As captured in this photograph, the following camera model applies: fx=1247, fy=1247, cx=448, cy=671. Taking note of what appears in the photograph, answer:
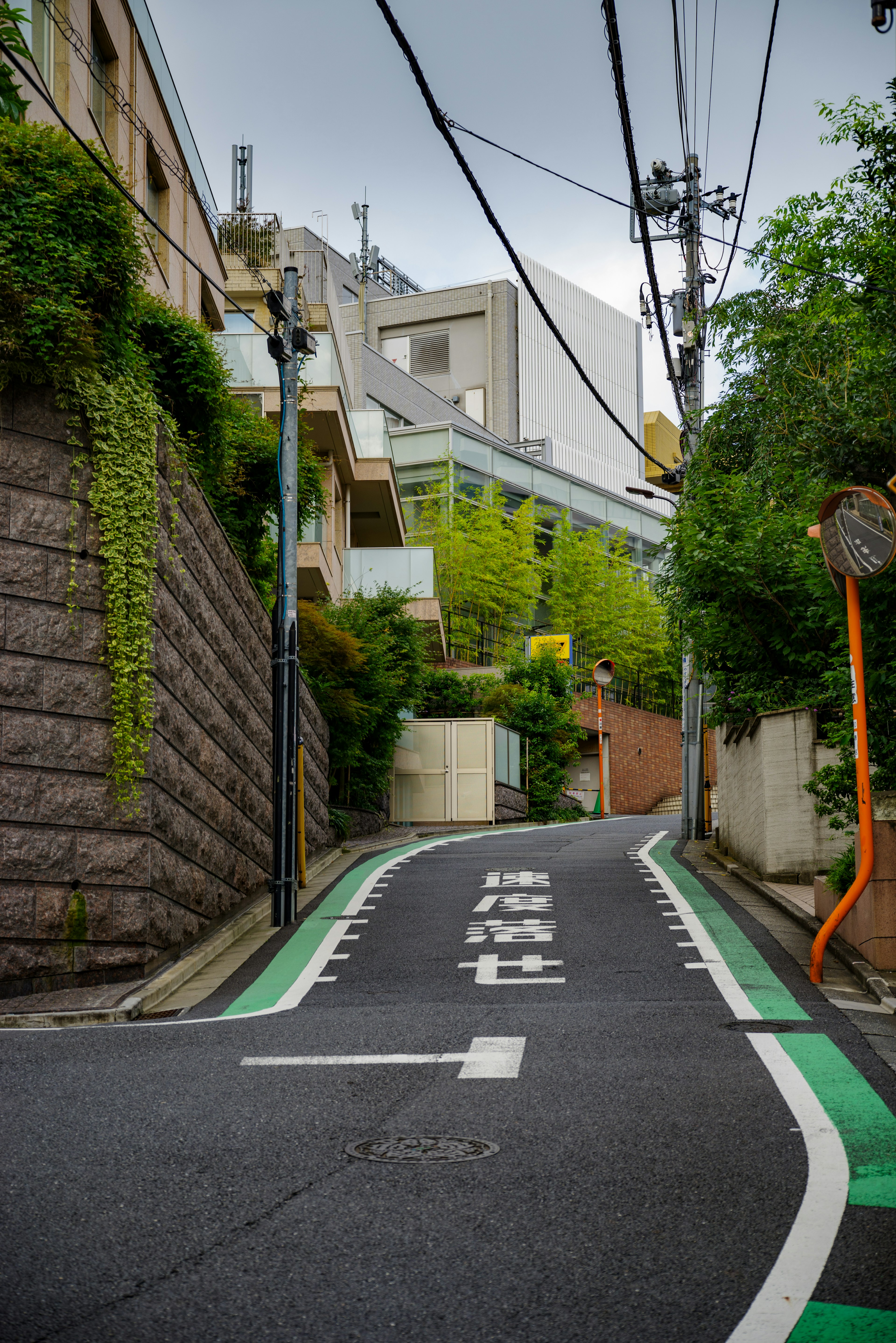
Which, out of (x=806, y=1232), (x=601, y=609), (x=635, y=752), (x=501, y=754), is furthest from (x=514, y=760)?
(x=806, y=1232)

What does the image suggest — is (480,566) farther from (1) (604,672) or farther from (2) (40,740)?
(2) (40,740)

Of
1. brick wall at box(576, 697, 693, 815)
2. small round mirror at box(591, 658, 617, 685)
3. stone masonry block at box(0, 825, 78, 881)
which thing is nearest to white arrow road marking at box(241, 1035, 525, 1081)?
stone masonry block at box(0, 825, 78, 881)

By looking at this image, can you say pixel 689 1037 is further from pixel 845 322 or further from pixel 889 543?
pixel 845 322

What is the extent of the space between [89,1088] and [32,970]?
344 centimetres

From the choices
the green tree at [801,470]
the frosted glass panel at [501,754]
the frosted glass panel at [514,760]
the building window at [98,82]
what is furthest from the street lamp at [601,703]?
the building window at [98,82]

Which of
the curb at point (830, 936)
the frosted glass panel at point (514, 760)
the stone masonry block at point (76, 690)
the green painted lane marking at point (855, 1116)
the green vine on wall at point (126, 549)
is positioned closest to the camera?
the green painted lane marking at point (855, 1116)

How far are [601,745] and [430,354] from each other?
36.1 metres

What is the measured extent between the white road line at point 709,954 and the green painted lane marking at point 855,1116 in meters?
0.98

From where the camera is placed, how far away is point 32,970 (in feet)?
31.1

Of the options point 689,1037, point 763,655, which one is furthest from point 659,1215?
point 763,655

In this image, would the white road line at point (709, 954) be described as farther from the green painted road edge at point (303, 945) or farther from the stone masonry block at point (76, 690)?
the stone masonry block at point (76, 690)

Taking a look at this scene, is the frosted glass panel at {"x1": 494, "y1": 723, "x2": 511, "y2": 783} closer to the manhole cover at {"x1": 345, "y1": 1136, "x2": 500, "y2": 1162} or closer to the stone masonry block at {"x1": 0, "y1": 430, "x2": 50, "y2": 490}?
the stone masonry block at {"x1": 0, "y1": 430, "x2": 50, "y2": 490}

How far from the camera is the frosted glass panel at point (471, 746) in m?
30.5

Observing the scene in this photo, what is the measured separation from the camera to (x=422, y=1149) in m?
5.18
